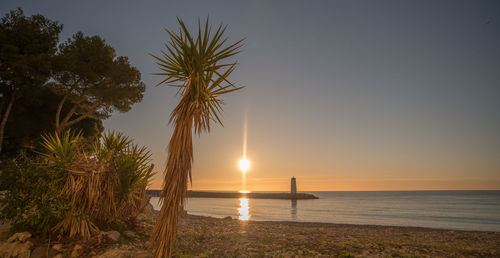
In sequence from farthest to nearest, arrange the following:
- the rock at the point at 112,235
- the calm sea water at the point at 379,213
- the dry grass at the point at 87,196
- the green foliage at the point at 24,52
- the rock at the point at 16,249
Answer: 1. the calm sea water at the point at 379,213
2. the green foliage at the point at 24,52
3. the rock at the point at 112,235
4. the dry grass at the point at 87,196
5. the rock at the point at 16,249

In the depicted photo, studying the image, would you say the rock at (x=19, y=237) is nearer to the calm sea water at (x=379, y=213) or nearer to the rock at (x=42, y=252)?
the rock at (x=42, y=252)

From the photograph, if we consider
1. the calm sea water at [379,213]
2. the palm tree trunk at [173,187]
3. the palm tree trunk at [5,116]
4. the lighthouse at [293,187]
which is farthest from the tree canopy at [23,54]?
the lighthouse at [293,187]

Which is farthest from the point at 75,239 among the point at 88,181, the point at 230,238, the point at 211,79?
the point at 211,79

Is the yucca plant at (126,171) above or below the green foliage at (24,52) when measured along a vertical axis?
below

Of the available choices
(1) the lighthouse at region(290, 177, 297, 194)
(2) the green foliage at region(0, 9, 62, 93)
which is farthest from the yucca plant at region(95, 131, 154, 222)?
(1) the lighthouse at region(290, 177, 297, 194)

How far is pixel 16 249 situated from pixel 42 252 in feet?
1.94

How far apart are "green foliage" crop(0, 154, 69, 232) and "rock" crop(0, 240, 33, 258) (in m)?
0.48

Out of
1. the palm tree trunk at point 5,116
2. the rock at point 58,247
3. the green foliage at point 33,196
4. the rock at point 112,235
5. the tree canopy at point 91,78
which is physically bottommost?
the rock at point 58,247

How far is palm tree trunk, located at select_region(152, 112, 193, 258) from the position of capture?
4847 mm

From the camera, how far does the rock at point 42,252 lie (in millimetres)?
6499

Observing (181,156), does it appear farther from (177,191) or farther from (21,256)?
(21,256)

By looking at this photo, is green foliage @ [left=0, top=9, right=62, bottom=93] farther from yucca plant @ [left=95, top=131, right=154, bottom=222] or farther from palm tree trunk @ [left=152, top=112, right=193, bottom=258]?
palm tree trunk @ [left=152, top=112, right=193, bottom=258]

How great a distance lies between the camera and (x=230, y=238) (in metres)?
9.94

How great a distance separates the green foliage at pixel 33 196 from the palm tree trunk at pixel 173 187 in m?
3.82
